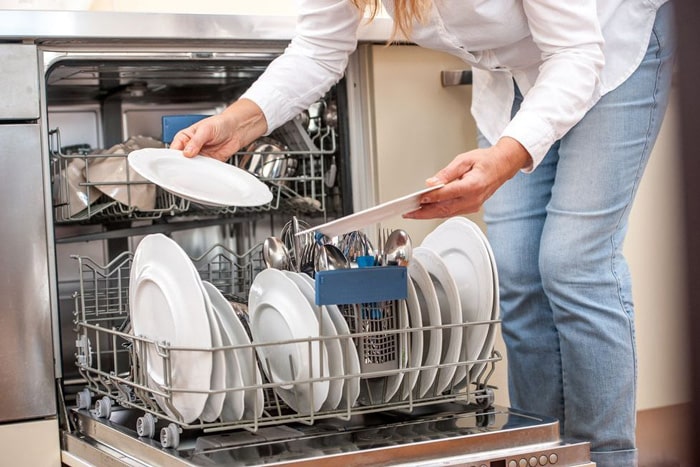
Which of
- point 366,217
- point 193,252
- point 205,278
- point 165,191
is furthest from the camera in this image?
point 193,252

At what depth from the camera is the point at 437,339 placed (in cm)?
102

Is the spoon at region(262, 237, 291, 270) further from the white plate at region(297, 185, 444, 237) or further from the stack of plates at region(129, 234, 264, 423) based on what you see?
the white plate at region(297, 185, 444, 237)

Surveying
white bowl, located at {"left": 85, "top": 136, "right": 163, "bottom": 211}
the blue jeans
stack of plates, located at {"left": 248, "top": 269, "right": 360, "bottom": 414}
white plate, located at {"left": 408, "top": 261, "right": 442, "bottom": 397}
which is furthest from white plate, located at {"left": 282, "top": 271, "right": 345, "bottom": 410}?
white bowl, located at {"left": 85, "top": 136, "right": 163, "bottom": 211}

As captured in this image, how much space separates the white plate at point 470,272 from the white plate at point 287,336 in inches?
7.4

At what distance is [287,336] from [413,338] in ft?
0.50

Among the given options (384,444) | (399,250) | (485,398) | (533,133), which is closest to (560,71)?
(533,133)

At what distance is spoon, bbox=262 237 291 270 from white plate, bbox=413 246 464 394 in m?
0.18

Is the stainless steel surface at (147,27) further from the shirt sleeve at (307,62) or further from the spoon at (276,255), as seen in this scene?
the spoon at (276,255)

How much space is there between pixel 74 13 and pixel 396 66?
21.2 inches

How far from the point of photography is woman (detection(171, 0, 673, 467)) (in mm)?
1124

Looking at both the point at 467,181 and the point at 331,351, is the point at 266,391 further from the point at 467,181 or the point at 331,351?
the point at 467,181

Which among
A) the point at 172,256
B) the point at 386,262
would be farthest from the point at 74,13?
the point at 386,262

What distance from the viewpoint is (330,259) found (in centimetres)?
104

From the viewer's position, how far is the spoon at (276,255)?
1.17 m
